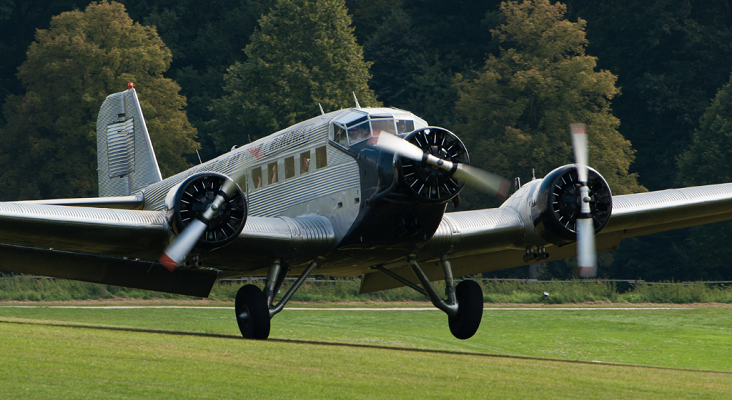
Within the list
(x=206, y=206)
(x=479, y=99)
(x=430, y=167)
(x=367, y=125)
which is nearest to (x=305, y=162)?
(x=367, y=125)

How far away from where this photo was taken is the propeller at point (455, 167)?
1747cm

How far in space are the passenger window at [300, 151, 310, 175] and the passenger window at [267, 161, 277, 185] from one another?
3.16ft

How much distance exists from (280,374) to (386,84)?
69.6 meters

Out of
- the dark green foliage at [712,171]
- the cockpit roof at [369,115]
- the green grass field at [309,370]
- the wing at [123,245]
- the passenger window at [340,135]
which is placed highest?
the dark green foliage at [712,171]

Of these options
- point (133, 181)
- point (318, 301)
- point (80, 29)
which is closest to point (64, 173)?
point (80, 29)

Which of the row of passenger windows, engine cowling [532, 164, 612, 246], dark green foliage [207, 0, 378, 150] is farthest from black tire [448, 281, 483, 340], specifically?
dark green foliage [207, 0, 378, 150]

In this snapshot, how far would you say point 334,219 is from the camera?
65.1 ft

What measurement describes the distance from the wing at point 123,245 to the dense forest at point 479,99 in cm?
4397

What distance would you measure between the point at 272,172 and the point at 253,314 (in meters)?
3.90

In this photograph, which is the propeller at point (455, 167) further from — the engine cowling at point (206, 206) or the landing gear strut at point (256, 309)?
the landing gear strut at point (256, 309)

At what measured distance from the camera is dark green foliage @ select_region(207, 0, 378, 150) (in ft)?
217

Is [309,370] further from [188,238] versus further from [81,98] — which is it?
[81,98]

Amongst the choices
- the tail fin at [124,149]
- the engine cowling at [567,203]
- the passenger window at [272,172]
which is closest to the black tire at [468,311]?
the engine cowling at [567,203]

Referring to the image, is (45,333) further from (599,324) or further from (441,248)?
(599,324)
